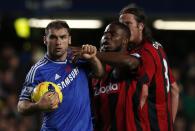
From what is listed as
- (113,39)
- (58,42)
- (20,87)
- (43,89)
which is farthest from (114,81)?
(20,87)

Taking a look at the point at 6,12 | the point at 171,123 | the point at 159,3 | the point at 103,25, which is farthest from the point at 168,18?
the point at 171,123

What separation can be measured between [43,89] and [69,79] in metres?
0.38

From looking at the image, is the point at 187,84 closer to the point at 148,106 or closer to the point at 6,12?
the point at 6,12

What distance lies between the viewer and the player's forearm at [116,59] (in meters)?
7.82

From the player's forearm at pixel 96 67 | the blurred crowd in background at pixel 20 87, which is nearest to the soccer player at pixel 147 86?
the player's forearm at pixel 96 67

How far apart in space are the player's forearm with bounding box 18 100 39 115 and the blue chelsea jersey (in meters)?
0.07

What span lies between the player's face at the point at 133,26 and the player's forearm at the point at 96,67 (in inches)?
22.5

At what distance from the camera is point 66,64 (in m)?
7.94

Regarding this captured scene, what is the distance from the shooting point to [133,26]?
8320 millimetres

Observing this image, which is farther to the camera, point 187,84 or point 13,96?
point 187,84

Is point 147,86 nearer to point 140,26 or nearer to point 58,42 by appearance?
point 140,26

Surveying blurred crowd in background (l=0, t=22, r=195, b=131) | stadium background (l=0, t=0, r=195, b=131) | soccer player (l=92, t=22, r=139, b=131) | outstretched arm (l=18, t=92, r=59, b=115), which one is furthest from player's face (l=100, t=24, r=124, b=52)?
stadium background (l=0, t=0, r=195, b=131)

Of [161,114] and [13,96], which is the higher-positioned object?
[161,114]

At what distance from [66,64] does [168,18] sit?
7.11 meters
